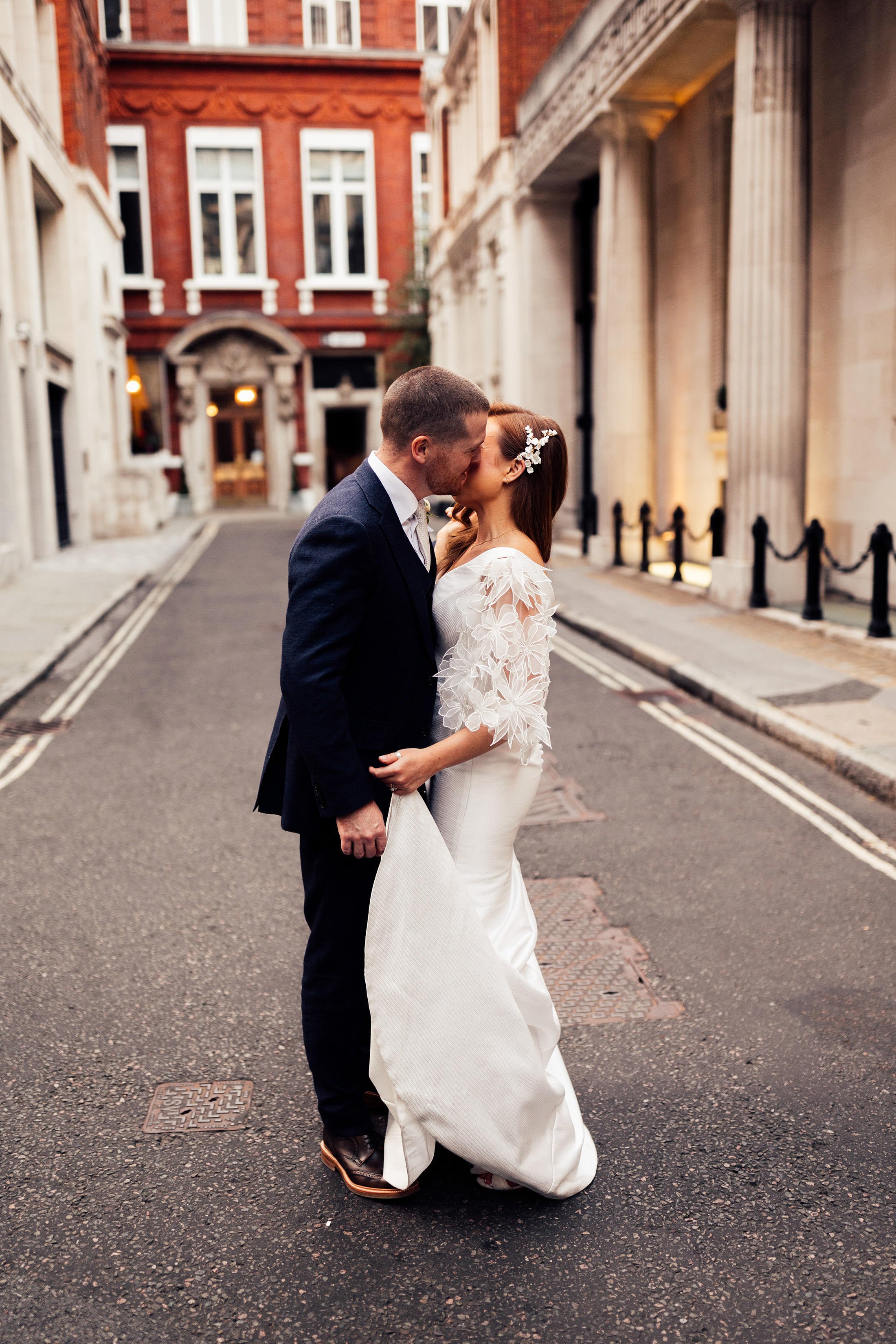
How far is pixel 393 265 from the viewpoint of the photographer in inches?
1556

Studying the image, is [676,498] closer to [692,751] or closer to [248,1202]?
[692,751]

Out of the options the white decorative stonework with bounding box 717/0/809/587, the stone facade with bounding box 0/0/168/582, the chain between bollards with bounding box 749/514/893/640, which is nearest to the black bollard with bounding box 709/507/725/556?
the chain between bollards with bounding box 749/514/893/640

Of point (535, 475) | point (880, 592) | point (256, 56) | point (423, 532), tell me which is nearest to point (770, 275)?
point (880, 592)

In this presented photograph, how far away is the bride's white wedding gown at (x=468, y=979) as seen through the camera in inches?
114

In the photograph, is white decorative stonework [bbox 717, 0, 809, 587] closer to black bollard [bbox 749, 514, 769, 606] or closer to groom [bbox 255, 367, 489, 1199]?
black bollard [bbox 749, 514, 769, 606]

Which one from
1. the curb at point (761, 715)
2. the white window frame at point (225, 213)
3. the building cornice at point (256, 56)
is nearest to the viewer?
the curb at point (761, 715)

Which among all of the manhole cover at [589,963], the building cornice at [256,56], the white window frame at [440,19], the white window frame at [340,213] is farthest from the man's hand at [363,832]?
the white window frame at [440,19]

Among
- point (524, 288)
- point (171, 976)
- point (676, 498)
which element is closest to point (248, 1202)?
point (171, 976)

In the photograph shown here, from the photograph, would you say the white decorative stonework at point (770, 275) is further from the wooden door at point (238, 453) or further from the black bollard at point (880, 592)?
the wooden door at point (238, 453)

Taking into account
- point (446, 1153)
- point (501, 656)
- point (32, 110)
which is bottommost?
point (446, 1153)

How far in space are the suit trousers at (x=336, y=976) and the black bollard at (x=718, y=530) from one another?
40.3ft

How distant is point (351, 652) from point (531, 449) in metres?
0.70

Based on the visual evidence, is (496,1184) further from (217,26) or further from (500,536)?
(217,26)

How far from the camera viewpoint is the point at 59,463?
25.5m
